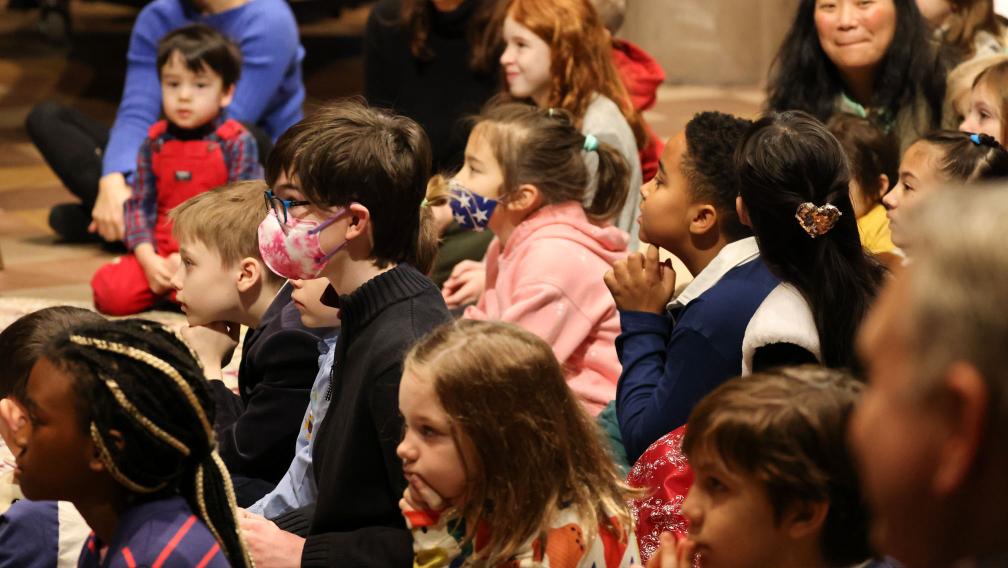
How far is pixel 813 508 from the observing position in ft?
5.50

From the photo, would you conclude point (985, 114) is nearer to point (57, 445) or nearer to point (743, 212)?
point (743, 212)

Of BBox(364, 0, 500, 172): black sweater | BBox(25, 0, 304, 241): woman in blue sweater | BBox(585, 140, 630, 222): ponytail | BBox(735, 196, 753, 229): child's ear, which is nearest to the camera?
BBox(735, 196, 753, 229): child's ear

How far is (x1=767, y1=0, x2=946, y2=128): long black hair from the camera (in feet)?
13.1

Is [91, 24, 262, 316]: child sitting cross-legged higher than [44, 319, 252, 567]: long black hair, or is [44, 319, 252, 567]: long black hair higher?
[44, 319, 252, 567]: long black hair

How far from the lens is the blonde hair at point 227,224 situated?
9.73 ft

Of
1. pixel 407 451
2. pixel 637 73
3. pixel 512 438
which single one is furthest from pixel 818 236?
pixel 637 73

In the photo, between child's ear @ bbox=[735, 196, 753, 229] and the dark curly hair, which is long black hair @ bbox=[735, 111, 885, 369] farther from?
the dark curly hair

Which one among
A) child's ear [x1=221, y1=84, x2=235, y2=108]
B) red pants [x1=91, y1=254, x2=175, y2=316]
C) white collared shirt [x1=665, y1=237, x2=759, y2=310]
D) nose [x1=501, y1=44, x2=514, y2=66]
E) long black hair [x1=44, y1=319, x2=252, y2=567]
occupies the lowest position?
red pants [x1=91, y1=254, x2=175, y2=316]

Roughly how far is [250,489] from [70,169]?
3.12 meters

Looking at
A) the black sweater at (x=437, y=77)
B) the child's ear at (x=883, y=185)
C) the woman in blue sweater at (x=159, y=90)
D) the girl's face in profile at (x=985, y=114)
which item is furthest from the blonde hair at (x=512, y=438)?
the woman in blue sweater at (x=159, y=90)

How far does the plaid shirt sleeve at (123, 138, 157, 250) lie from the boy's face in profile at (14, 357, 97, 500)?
10.3ft

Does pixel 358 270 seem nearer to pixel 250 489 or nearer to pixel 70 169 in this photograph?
pixel 250 489

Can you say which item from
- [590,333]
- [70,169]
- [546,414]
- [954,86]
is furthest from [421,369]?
[70,169]

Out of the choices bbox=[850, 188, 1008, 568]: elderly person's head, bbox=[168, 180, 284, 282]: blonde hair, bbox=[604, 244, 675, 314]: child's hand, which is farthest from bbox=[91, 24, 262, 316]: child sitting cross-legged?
bbox=[850, 188, 1008, 568]: elderly person's head
